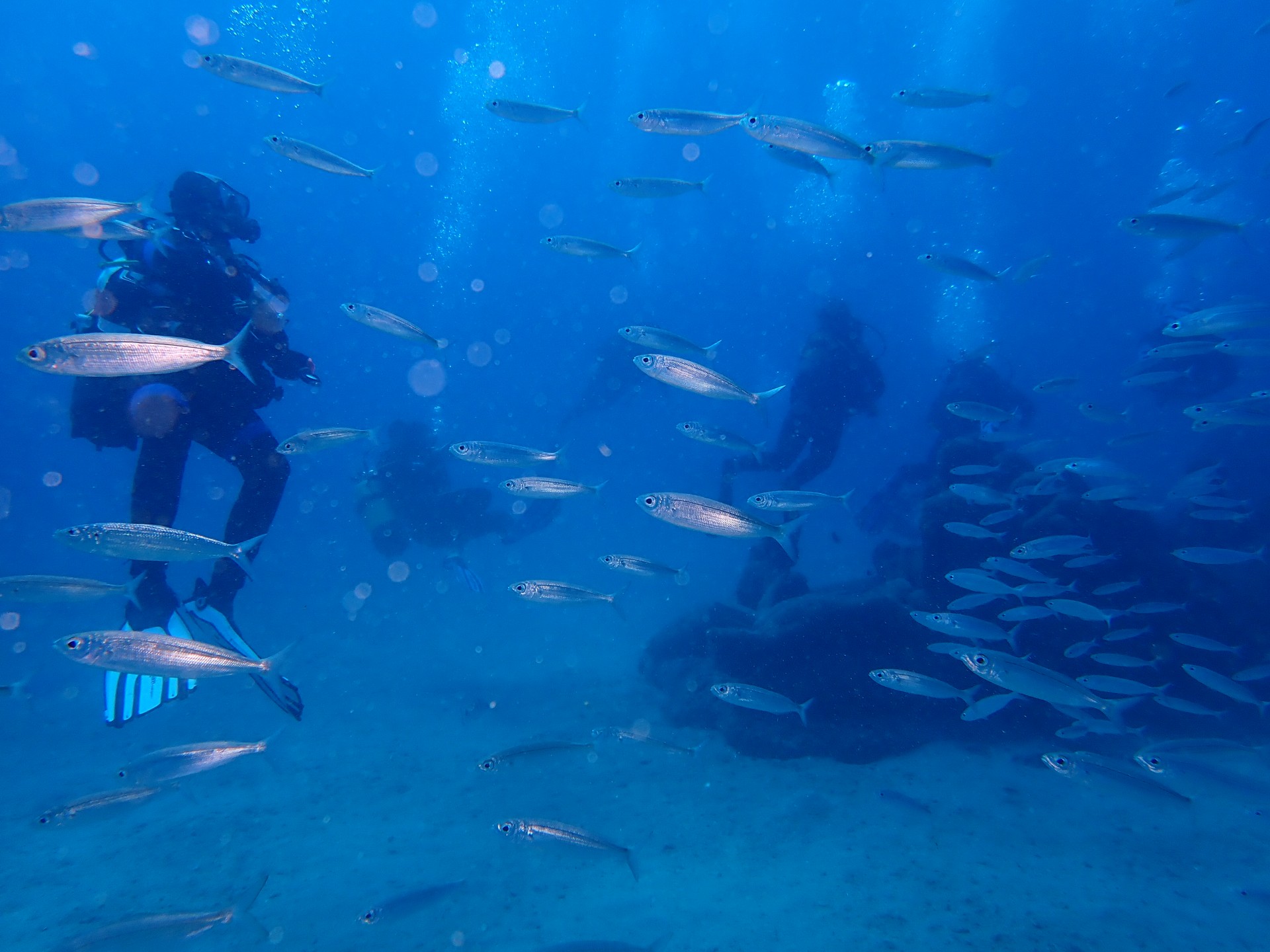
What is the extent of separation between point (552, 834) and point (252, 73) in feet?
26.2

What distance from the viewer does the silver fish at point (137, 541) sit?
12.1 feet

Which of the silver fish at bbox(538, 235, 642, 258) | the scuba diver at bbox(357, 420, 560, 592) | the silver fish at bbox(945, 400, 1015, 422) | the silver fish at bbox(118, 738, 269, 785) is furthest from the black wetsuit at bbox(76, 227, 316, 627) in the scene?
the silver fish at bbox(945, 400, 1015, 422)

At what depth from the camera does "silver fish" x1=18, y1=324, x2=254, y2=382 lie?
3316mm

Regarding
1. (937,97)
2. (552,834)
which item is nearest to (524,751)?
(552,834)

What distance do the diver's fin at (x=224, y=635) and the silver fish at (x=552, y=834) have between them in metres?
2.14

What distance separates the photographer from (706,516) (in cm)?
450

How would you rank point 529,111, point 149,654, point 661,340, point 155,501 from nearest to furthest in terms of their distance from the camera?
point 149,654
point 155,501
point 661,340
point 529,111

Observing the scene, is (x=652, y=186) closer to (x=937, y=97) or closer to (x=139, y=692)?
(x=937, y=97)

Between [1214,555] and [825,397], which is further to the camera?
[825,397]

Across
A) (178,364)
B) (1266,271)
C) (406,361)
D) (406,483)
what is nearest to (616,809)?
(178,364)

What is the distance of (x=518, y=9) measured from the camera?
46156 millimetres

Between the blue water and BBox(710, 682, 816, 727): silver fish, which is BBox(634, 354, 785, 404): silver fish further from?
BBox(710, 682, 816, 727): silver fish

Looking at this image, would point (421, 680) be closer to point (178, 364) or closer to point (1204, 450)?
point (178, 364)

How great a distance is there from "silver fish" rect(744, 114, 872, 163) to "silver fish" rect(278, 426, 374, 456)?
5096mm
